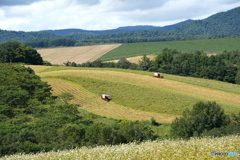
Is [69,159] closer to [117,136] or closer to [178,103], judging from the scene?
[117,136]

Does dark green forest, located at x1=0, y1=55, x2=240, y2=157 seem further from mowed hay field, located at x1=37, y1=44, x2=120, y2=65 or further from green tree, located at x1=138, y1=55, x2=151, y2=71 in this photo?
mowed hay field, located at x1=37, y1=44, x2=120, y2=65

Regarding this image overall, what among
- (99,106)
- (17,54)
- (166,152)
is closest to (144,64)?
(17,54)

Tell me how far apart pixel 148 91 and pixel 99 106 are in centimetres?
1704

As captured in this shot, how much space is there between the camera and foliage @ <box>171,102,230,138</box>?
43.8 m

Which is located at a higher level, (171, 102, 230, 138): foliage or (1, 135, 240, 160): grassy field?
(1, 135, 240, 160): grassy field

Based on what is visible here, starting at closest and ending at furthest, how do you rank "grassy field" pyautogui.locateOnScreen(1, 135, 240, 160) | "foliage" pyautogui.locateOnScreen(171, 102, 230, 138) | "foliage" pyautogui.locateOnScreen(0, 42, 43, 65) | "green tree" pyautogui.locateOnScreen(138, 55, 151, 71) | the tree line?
1. "grassy field" pyautogui.locateOnScreen(1, 135, 240, 160)
2. "foliage" pyautogui.locateOnScreen(171, 102, 230, 138)
3. the tree line
4. "foliage" pyautogui.locateOnScreen(0, 42, 43, 65)
5. "green tree" pyautogui.locateOnScreen(138, 55, 151, 71)

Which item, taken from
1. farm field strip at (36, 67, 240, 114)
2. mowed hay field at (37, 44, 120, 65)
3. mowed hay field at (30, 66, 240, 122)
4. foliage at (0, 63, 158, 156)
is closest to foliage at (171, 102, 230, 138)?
foliage at (0, 63, 158, 156)

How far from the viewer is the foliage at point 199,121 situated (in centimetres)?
4378

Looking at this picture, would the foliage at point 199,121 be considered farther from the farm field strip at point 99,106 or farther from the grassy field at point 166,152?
the grassy field at point 166,152

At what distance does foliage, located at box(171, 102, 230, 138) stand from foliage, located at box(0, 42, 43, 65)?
9982 centimetres

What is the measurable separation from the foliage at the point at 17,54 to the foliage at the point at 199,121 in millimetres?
99825

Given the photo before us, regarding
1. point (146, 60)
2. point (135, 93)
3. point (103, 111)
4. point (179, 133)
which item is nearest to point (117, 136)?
point (179, 133)

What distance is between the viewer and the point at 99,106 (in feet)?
224

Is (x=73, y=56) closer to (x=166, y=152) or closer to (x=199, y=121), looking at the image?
(x=199, y=121)
